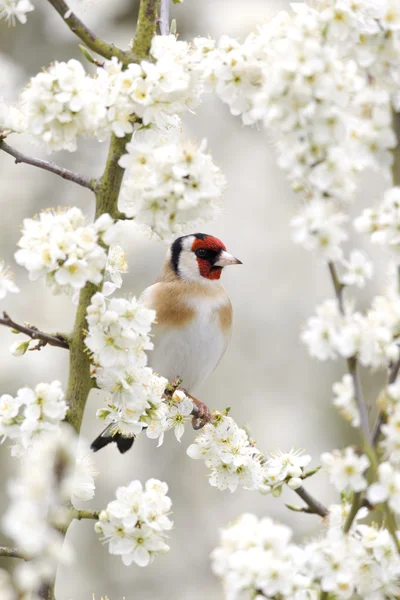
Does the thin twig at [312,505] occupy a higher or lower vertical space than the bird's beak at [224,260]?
lower

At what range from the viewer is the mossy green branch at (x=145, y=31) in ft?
5.89

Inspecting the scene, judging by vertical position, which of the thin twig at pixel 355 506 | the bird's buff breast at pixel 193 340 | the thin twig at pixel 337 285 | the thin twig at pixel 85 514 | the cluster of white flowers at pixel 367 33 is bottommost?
the thin twig at pixel 355 506

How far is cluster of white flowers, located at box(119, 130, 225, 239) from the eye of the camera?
1521 mm

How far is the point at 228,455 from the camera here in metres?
1.99

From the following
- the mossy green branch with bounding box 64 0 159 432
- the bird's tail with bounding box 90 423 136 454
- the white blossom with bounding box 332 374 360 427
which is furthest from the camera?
the bird's tail with bounding box 90 423 136 454

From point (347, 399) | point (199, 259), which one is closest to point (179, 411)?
point (347, 399)

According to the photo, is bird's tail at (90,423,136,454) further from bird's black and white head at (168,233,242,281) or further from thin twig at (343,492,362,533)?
thin twig at (343,492,362,533)

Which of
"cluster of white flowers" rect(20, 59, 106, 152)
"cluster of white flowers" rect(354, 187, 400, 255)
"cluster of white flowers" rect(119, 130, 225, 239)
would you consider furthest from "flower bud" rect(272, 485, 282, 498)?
"cluster of white flowers" rect(20, 59, 106, 152)

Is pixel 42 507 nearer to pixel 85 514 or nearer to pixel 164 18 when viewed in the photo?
pixel 85 514

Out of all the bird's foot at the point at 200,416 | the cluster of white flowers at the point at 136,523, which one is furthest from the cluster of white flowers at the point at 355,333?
the bird's foot at the point at 200,416

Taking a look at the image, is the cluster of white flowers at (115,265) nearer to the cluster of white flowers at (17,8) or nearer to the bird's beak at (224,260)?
the cluster of white flowers at (17,8)

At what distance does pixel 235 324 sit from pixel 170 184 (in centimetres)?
528

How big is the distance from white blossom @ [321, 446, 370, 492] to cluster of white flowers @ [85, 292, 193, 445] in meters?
0.46

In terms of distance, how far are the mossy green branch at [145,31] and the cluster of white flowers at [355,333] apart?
0.77 metres
